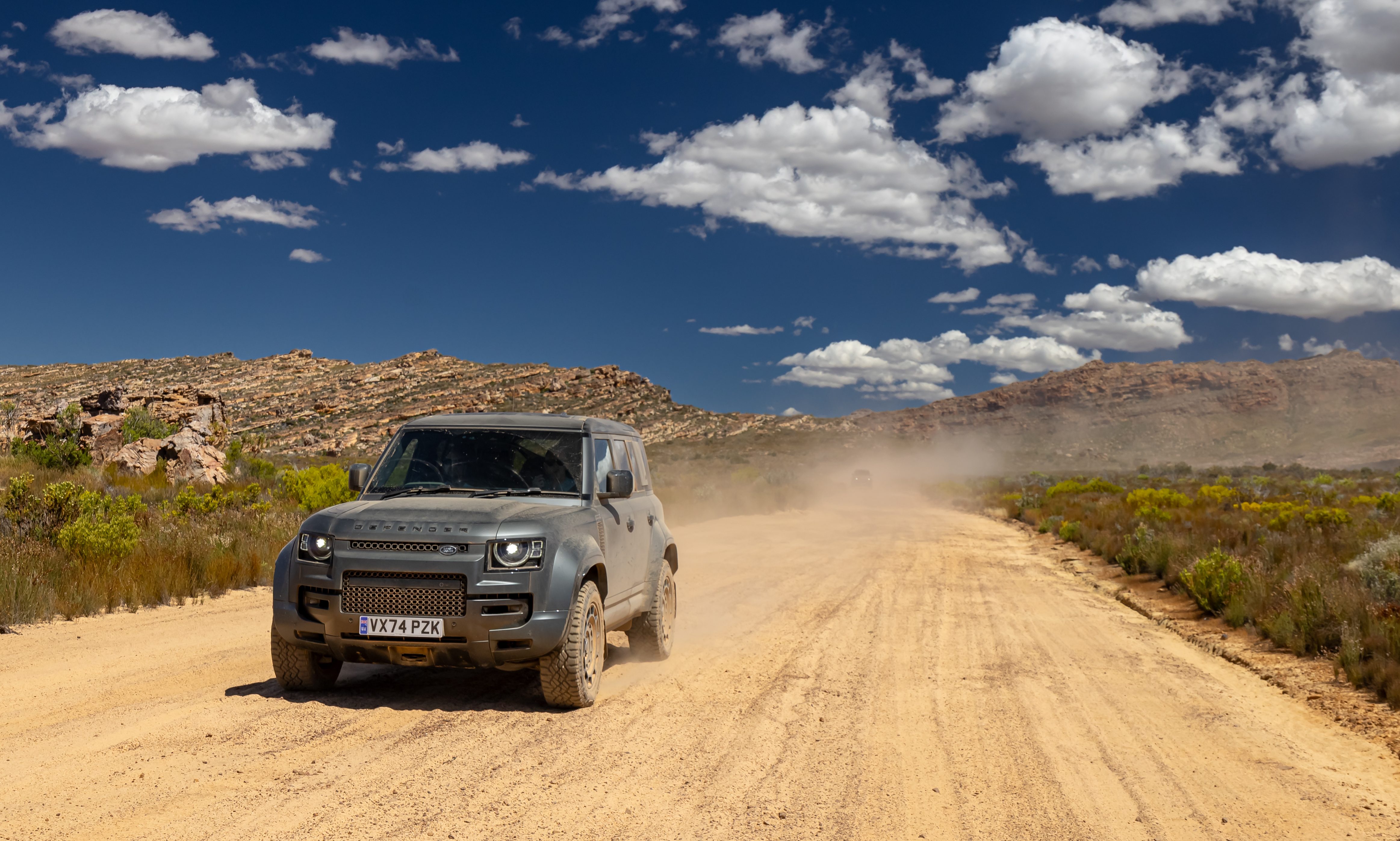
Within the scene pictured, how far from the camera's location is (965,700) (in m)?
7.45

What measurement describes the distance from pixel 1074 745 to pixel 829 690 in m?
1.95

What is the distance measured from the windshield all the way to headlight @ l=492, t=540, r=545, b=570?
1.03 m

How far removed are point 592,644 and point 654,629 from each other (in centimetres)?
178

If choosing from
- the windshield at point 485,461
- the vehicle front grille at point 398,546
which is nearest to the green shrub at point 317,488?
the windshield at point 485,461

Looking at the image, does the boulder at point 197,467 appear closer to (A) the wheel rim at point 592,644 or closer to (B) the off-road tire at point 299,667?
(B) the off-road tire at point 299,667

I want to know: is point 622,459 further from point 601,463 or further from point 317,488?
point 317,488

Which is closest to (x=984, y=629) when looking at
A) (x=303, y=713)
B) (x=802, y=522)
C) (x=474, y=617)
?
(x=474, y=617)

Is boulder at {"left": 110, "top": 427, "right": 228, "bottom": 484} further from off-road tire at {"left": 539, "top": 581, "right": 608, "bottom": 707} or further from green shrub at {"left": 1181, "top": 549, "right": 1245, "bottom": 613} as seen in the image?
green shrub at {"left": 1181, "top": 549, "right": 1245, "bottom": 613}

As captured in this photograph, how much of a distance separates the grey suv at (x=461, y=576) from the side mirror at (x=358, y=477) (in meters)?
0.03

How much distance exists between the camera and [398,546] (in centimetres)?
612

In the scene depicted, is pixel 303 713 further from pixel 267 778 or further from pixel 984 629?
pixel 984 629

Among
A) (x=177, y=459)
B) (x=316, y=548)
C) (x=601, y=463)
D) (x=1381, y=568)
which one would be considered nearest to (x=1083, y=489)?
(x=1381, y=568)

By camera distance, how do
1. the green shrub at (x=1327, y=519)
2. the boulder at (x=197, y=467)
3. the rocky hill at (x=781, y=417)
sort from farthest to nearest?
the rocky hill at (x=781, y=417), the boulder at (x=197, y=467), the green shrub at (x=1327, y=519)

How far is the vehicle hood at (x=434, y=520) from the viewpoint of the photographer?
6.12 m
